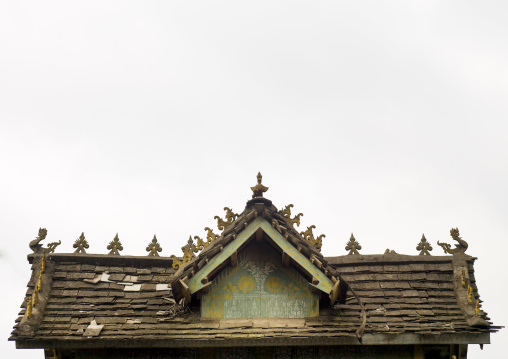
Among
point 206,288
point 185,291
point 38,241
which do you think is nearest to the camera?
point 185,291

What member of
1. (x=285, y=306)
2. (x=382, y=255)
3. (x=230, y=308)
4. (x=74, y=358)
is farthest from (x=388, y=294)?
(x=74, y=358)

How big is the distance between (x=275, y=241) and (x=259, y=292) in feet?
3.35

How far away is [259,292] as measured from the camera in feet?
39.3

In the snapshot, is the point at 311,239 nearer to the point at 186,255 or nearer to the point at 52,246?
the point at 186,255

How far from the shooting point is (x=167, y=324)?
11727mm

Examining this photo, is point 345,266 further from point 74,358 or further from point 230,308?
point 74,358

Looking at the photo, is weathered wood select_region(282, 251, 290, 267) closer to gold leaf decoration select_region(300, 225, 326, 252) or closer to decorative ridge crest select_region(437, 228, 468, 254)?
gold leaf decoration select_region(300, 225, 326, 252)

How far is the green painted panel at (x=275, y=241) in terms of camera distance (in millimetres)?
11531

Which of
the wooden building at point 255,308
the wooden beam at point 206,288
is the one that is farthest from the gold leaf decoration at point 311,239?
the wooden beam at point 206,288

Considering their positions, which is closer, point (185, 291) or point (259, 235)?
point (185, 291)

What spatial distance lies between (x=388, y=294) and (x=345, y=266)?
1.16 m

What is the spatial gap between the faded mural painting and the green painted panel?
0.45 meters

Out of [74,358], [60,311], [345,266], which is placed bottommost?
[74,358]

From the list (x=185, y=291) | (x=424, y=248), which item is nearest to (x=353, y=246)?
(x=424, y=248)
